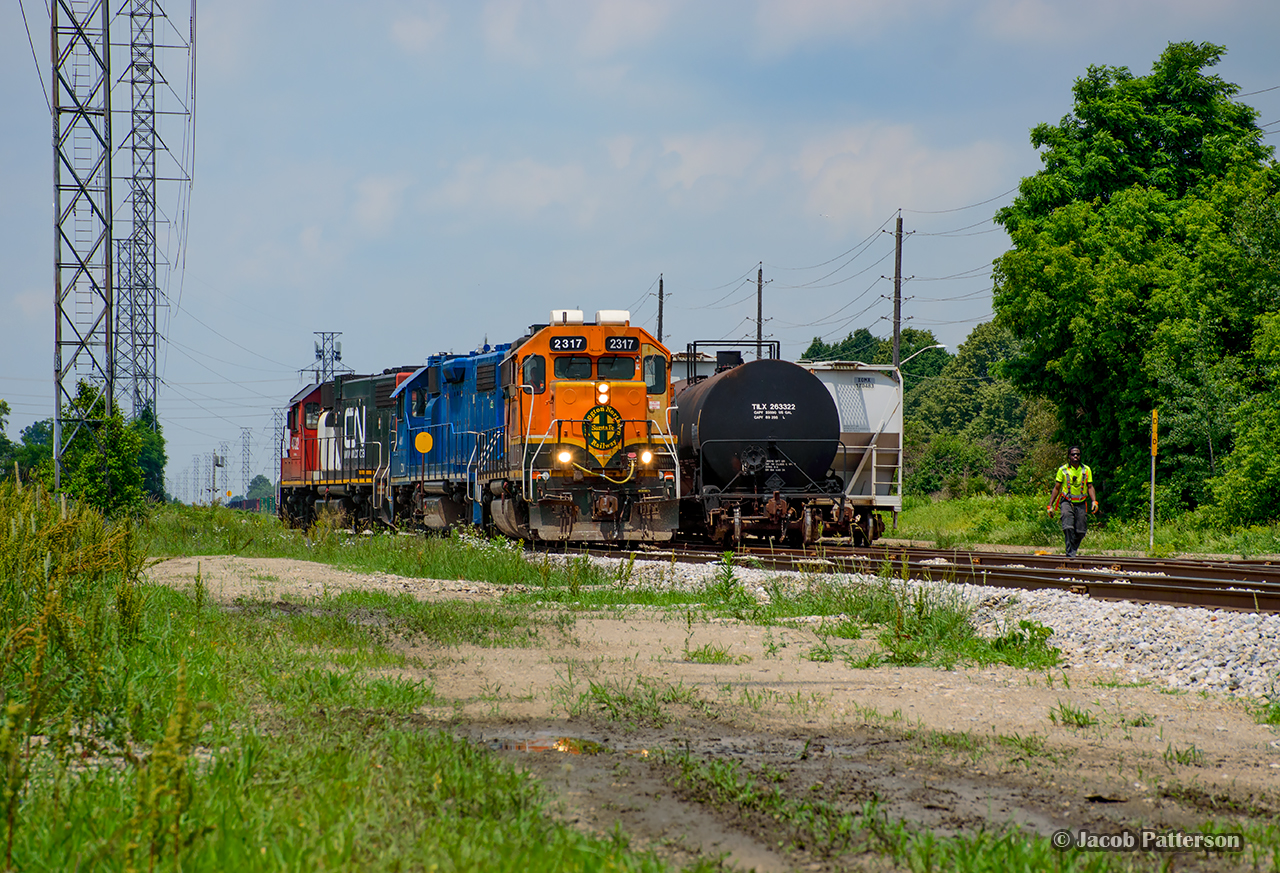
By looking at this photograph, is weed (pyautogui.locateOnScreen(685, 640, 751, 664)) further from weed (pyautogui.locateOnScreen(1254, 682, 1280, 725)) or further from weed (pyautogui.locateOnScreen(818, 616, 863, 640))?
weed (pyautogui.locateOnScreen(1254, 682, 1280, 725))

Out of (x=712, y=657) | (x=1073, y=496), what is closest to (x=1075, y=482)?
(x=1073, y=496)

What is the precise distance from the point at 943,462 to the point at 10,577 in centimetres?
5400

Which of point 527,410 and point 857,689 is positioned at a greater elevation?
point 527,410

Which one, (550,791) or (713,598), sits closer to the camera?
(550,791)

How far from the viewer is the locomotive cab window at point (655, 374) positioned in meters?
19.2

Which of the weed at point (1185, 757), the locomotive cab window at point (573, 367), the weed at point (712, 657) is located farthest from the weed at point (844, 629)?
the locomotive cab window at point (573, 367)

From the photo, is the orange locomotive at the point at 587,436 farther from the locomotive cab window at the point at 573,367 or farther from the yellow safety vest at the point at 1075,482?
the yellow safety vest at the point at 1075,482

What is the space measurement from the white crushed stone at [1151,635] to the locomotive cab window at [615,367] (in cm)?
837

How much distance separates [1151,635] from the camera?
8711 mm

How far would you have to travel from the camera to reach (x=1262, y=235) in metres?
25.5

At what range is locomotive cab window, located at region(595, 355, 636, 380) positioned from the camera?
18.9m

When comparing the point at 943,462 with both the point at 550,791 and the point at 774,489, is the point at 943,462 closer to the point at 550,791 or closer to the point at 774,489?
the point at 774,489

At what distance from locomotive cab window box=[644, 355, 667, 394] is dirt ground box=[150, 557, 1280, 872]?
33.5 ft

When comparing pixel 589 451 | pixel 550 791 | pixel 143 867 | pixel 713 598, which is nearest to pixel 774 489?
pixel 589 451
